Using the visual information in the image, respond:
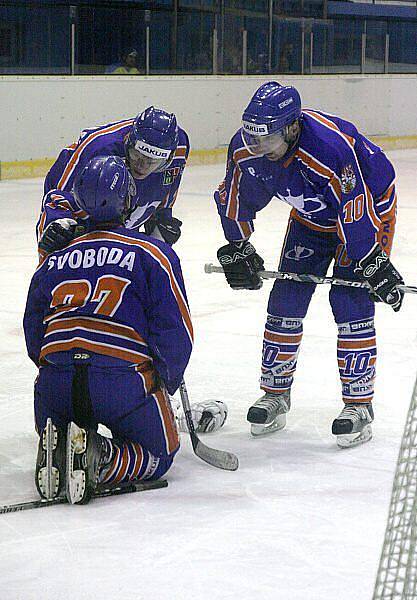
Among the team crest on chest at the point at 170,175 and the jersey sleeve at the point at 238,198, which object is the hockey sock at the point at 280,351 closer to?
the jersey sleeve at the point at 238,198

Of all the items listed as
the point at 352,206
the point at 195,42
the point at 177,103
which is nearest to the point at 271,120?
the point at 352,206

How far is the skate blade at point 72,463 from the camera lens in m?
2.52

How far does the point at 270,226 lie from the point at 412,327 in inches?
107

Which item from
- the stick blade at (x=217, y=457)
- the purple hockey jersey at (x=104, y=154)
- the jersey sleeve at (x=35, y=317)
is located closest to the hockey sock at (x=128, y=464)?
the stick blade at (x=217, y=457)

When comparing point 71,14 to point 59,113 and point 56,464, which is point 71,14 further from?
point 56,464

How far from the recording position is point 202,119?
1024 cm

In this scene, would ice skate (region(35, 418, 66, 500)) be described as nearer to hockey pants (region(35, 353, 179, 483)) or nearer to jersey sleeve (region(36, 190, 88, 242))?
hockey pants (region(35, 353, 179, 483))

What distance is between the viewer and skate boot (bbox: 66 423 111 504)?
2.52 meters

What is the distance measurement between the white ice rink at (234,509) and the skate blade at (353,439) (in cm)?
2

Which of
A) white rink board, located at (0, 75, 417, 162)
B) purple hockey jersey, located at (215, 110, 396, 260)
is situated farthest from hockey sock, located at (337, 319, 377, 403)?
white rink board, located at (0, 75, 417, 162)

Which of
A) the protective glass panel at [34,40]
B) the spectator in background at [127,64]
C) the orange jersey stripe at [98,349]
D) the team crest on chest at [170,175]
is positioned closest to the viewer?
the orange jersey stripe at [98,349]

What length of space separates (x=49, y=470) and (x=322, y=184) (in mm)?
1054

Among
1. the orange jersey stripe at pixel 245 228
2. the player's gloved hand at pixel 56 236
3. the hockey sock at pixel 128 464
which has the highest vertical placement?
the player's gloved hand at pixel 56 236

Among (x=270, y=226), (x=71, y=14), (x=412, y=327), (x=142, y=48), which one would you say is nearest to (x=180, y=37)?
(x=142, y=48)
